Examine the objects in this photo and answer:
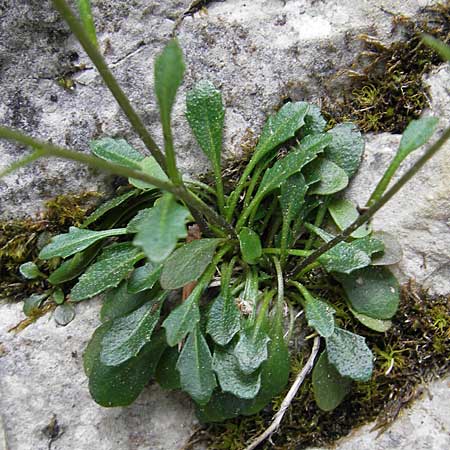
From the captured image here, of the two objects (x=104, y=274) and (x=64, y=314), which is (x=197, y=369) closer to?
(x=104, y=274)

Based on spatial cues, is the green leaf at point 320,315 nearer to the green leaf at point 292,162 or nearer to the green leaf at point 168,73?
the green leaf at point 292,162

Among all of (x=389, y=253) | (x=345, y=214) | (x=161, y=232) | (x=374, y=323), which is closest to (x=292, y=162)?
(x=345, y=214)

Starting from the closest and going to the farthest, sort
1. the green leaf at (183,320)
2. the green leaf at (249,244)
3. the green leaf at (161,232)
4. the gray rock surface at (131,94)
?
the green leaf at (161,232)
the green leaf at (183,320)
the green leaf at (249,244)
the gray rock surface at (131,94)

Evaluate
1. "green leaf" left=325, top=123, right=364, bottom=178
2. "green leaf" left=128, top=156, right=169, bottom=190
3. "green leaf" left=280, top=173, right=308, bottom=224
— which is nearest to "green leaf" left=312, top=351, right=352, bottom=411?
"green leaf" left=280, top=173, right=308, bottom=224

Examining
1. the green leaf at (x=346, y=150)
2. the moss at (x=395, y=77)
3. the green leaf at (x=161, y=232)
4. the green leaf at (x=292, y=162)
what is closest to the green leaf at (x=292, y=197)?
the green leaf at (x=292, y=162)

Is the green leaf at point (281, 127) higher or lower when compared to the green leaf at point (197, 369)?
higher

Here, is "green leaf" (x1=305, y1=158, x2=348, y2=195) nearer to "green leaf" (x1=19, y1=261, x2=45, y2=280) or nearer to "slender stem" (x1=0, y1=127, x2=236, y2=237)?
"slender stem" (x1=0, y1=127, x2=236, y2=237)
